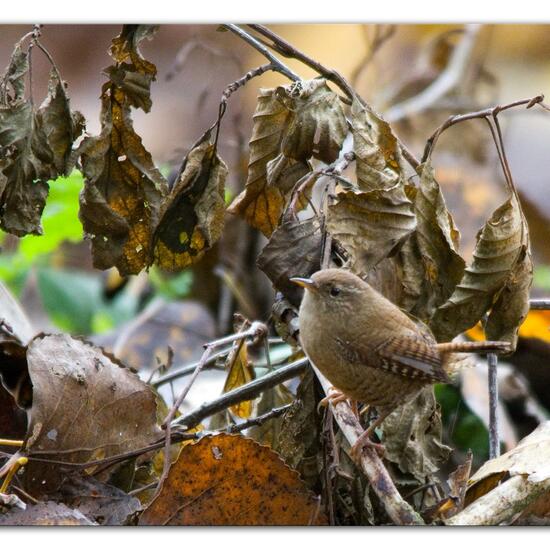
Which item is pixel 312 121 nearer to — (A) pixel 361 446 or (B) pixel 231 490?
(A) pixel 361 446

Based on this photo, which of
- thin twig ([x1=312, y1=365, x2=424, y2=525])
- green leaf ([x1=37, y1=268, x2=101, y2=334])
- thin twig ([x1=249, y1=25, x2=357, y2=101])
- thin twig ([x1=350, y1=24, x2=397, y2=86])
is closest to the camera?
thin twig ([x1=312, y1=365, x2=424, y2=525])

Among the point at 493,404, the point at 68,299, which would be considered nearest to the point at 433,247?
the point at 493,404

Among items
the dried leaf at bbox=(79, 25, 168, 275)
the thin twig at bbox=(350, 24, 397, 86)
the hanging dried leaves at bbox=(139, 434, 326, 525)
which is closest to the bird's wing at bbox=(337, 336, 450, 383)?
the hanging dried leaves at bbox=(139, 434, 326, 525)

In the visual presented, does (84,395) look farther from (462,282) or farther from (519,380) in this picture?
→ (519,380)

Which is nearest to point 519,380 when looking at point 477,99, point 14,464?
point 477,99

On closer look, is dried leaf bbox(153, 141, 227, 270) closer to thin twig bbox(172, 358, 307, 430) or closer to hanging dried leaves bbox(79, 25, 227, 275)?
hanging dried leaves bbox(79, 25, 227, 275)

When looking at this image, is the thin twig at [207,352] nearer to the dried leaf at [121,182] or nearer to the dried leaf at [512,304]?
the dried leaf at [121,182]
